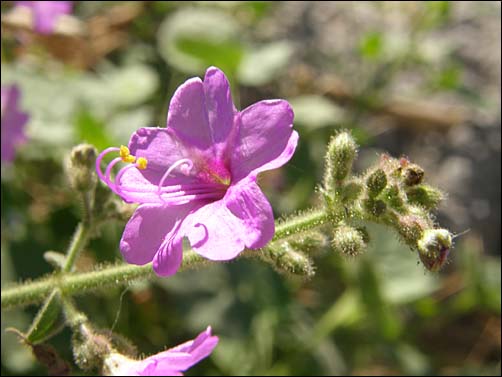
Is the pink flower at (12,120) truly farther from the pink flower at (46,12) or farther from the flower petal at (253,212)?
the flower petal at (253,212)

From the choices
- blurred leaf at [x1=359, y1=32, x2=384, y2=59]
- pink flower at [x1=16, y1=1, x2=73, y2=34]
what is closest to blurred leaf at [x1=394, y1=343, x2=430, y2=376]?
blurred leaf at [x1=359, y1=32, x2=384, y2=59]

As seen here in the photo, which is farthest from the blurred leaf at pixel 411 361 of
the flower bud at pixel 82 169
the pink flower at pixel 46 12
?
the pink flower at pixel 46 12

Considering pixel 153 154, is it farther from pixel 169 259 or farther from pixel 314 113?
pixel 314 113

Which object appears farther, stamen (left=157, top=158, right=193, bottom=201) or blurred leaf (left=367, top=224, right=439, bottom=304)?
blurred leaf (left=367, top=224, right=439, bottom=304)

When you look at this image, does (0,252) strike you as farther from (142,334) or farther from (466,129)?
(466,129)

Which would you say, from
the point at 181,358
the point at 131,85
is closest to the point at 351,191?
the point at 181,358

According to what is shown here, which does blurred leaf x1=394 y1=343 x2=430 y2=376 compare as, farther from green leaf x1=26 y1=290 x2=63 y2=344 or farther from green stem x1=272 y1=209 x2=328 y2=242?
green leaf x1=26 y1=290 x2=63 y2=344
